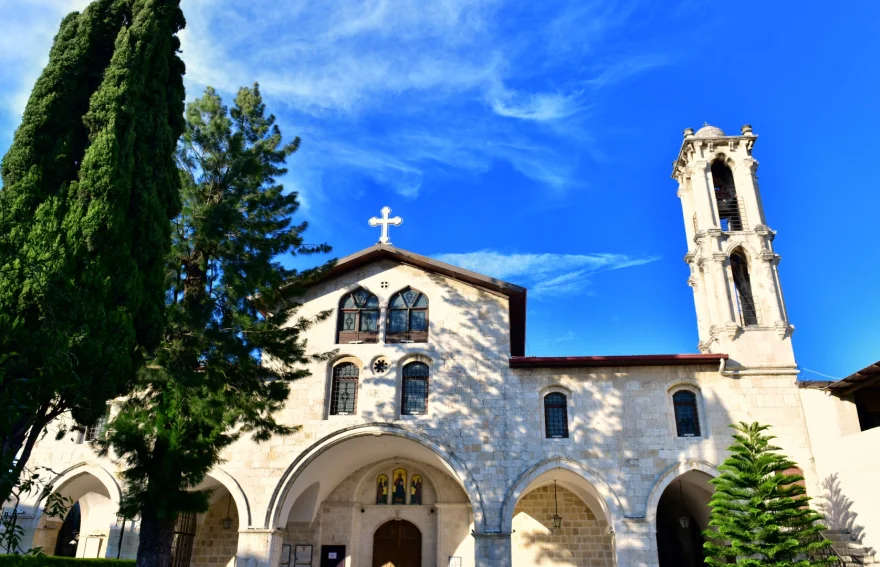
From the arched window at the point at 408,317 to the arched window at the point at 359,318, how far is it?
404mm


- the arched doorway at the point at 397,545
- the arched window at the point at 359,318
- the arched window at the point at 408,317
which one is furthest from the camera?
the arched doorway at the point at 397,545

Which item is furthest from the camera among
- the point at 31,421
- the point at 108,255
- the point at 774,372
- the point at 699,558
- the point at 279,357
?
the point at 699,558

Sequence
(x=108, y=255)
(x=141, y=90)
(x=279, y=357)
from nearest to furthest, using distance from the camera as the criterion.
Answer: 1. (x=108, y=255)
2. (x=141, y=90)
3. (x=279, y=357)

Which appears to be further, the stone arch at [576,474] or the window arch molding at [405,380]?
the window arch molding at [405,380]

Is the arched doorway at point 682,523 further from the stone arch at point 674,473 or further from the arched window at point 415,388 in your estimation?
the arched window at point 415,388

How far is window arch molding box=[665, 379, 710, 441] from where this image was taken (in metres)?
14.5

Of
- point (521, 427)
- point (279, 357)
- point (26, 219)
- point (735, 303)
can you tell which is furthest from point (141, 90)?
point (735, 303)

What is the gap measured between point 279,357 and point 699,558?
41.6 feet

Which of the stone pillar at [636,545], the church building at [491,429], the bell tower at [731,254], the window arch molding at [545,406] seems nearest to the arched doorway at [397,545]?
the church building at [491,429]

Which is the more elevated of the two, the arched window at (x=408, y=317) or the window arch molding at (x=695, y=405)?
the arched window at (x=408, y=317)

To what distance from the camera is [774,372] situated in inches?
585

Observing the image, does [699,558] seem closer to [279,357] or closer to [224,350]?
[279,357]

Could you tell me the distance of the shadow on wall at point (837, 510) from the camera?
497 inches

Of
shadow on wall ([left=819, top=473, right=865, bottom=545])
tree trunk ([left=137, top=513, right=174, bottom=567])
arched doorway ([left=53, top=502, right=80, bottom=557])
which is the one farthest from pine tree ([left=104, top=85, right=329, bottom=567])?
shadow on wall ([left=819, top=473, right=865, bottom=545])
